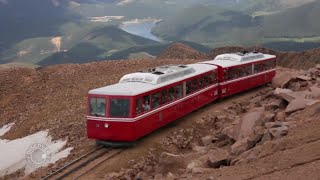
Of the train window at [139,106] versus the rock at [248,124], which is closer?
the rock at [248,124]

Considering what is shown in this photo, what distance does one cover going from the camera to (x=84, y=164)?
21.0 metres

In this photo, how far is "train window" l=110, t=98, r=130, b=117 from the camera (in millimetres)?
21734

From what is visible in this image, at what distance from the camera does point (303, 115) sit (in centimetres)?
1900

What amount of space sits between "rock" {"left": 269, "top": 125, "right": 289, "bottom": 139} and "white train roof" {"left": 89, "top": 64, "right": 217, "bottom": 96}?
706 centimetres

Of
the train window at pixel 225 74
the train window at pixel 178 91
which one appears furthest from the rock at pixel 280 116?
the train window at pixel 225 74

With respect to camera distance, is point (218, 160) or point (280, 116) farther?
point (280, 116)

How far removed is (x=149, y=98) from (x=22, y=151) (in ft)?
37.3

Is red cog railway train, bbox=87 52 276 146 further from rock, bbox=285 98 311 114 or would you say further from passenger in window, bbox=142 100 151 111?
rock, bbox=285 98 311 114

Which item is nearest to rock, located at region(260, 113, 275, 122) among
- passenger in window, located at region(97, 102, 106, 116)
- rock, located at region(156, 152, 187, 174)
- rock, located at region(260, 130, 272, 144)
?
rock, located at region(260, 130, 272, 144)

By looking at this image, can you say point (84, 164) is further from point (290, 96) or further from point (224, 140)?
point (290, 96)

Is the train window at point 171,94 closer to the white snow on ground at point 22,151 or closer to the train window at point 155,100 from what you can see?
the train window at point 155,100

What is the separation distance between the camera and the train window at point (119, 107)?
2173cm

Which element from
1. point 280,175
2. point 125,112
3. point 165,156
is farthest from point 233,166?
point 125,112

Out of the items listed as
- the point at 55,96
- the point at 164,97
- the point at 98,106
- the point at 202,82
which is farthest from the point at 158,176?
the point at 55,96
